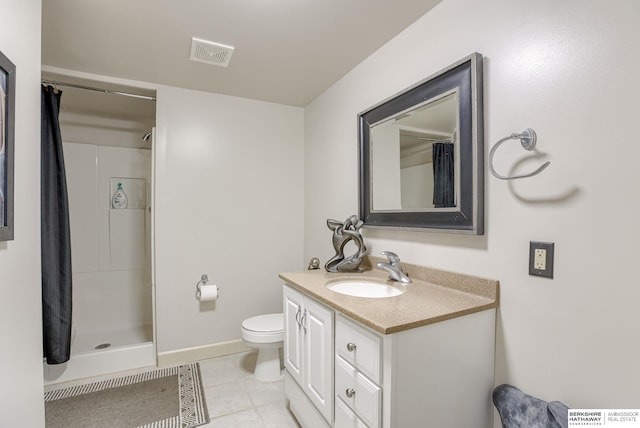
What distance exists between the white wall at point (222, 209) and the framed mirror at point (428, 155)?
110cm

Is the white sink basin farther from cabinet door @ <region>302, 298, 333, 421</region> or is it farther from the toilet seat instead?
the toilet seat

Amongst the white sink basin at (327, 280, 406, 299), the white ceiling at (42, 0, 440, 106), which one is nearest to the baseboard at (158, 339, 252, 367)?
the white sink basin at (327, 280, 406, 299)

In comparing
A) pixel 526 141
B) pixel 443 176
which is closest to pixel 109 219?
pixel 443 176

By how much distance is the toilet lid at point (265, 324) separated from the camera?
7.11ft

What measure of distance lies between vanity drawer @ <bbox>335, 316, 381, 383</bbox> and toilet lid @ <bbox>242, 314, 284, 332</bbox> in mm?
1013

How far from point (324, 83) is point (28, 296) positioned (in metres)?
2.21

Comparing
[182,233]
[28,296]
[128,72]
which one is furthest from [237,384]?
[128,72]

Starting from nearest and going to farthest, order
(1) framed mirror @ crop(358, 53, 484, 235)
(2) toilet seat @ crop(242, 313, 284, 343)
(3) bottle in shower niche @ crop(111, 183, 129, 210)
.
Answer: (1) framed mirror @ crop(358, 53, 484, 235) → (2) toilet seat @ crop(242, 313, 284, 343) → (3) bottle in shower niche @ crop(111, 183, 129, 210)

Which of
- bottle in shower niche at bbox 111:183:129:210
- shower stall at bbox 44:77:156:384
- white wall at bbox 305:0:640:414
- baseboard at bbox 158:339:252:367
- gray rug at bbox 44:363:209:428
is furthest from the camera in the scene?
bottle in shower niche at bbox 111:183:129:210

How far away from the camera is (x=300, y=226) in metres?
2.97

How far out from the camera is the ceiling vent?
6.06 feet

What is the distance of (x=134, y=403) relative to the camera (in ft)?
6.43

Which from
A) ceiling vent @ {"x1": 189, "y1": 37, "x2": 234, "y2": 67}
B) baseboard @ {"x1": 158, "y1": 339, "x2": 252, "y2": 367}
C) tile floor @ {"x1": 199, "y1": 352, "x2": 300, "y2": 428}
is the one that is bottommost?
tile floor @ {"x1": 199, "y1": 352, "x2": 300, "y2": 428}

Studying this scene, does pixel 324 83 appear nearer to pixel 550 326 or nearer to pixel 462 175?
pixel 462 175
